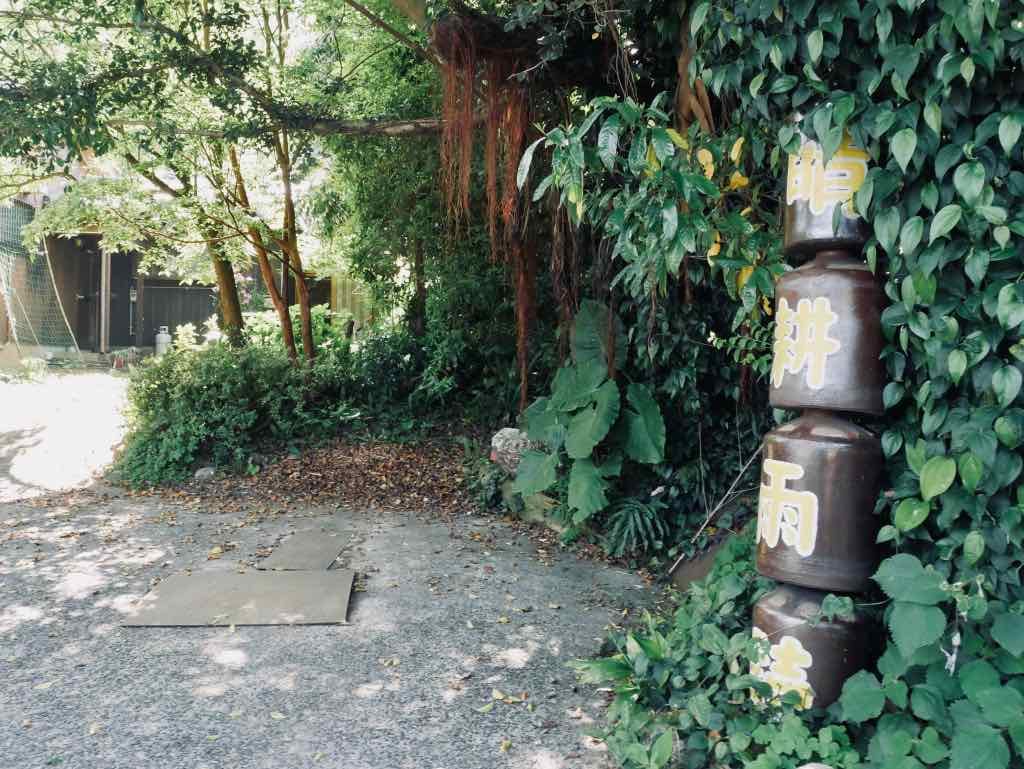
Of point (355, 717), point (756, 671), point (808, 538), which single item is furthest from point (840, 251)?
point (355, 717)

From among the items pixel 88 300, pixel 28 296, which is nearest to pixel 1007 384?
pixel 28 296

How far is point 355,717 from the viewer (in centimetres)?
325

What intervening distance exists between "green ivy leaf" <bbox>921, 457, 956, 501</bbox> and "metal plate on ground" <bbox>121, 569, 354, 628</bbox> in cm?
301

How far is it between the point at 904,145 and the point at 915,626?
1.34 metres

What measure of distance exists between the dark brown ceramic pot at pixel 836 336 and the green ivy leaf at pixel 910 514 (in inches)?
12.7

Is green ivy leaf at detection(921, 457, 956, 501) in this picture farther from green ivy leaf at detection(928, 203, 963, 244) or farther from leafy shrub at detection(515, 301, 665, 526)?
leafy shrub at detection(515, 301, 665, 526)

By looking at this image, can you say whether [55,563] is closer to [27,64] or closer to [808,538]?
[27,64]

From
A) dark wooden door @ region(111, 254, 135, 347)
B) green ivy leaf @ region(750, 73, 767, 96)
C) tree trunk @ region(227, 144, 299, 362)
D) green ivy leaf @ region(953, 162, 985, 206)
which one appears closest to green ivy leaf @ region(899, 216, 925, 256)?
green ivy leaf @ region(953, 162, 985, 206)

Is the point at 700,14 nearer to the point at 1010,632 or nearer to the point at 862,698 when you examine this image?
the point at 1010,632

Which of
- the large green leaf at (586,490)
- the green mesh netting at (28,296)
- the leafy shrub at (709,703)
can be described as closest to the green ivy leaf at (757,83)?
the leafy shrub at (709,703)

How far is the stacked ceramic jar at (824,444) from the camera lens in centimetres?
253

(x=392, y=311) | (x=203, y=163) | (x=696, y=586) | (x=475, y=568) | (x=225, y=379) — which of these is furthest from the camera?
(x=392, y=311)

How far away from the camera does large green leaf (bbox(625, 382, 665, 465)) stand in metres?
5.56

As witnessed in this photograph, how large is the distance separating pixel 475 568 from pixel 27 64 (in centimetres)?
489
